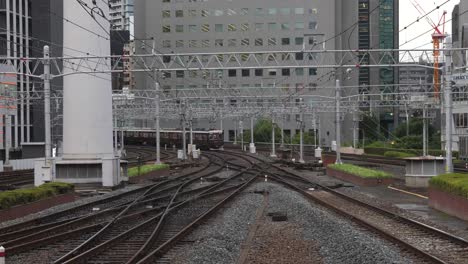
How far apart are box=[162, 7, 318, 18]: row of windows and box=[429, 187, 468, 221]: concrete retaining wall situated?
92.6 meters

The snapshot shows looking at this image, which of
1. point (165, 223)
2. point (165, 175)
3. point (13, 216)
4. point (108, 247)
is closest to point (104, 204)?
point (13, 216)

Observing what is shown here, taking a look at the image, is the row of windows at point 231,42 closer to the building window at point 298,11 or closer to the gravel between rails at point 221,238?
the building window at point 298,11

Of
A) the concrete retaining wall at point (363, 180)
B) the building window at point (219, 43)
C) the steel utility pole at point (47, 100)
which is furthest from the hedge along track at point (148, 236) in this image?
the building window at point (219, 43)

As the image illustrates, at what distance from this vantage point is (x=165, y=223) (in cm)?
1838

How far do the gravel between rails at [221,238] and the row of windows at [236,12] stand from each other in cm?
9159

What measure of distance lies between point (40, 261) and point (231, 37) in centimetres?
10225

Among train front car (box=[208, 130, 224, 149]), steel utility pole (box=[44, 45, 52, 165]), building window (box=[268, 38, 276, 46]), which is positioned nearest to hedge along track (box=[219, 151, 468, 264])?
steel utility pole (box=[44, 45, 52, 165])

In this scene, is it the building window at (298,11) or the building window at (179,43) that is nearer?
the building window at (298,11)

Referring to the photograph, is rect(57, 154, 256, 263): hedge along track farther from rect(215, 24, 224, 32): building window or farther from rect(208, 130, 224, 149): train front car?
rect(215, 24, 224, 32): building window

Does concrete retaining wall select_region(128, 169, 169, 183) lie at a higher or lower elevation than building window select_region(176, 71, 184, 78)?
lower

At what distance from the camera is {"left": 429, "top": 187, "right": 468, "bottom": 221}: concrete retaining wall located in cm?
1822

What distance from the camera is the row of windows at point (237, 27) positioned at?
365ft

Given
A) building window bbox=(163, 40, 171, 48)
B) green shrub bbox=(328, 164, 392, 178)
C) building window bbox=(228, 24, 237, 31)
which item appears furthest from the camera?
building window bbox=(163, 40, 171, 48)

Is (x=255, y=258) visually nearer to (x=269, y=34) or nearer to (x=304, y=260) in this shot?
(x=304, y=260)
